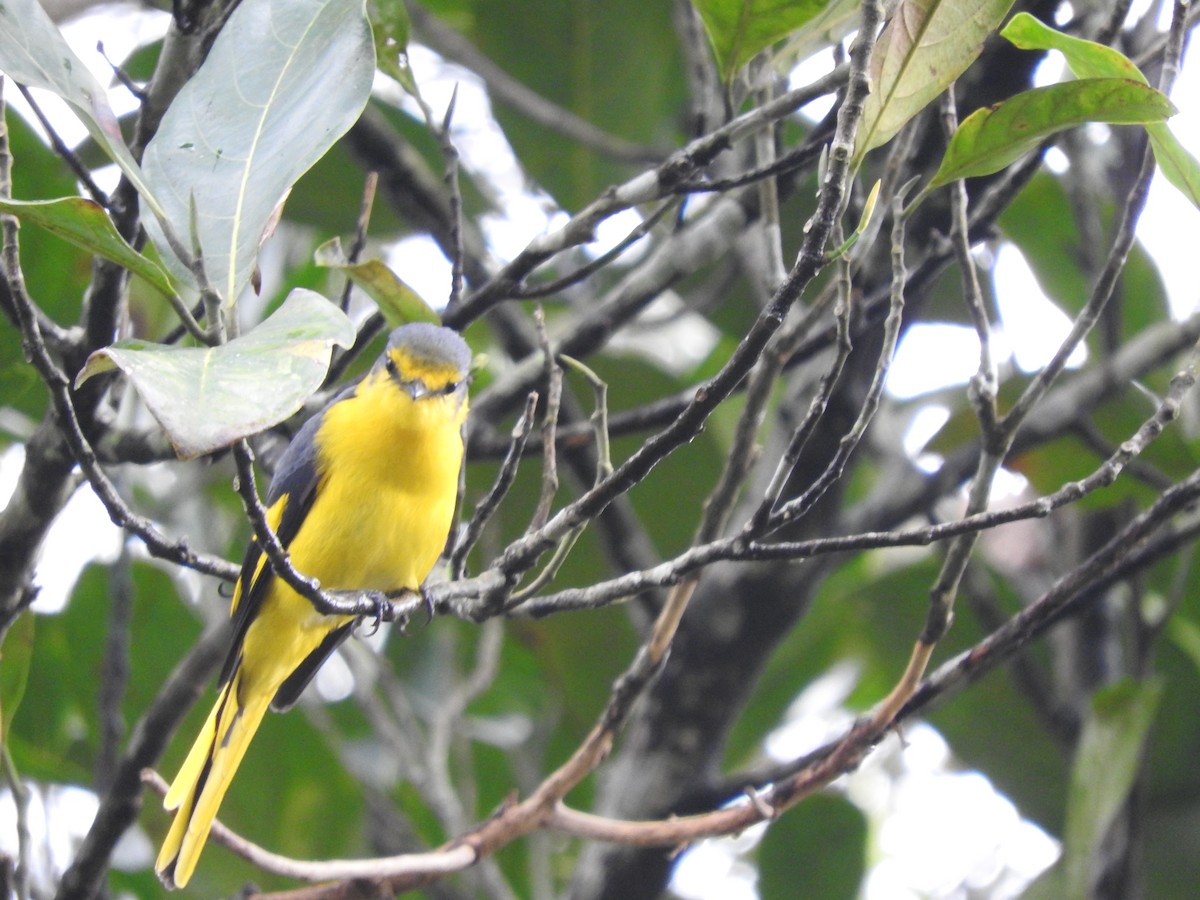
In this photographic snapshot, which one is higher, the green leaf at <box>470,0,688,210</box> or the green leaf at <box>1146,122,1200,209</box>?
the green leaf at <box>470,0,688,210</box>

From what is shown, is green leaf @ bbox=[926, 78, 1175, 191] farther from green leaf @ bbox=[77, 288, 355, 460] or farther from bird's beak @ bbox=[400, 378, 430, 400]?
bird's beak @ bbox=[400, 378, 430, 400]

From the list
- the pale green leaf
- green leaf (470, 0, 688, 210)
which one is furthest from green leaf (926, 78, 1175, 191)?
green leaf (470, 0, 688, 210)

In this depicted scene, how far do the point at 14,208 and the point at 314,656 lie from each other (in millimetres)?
1974

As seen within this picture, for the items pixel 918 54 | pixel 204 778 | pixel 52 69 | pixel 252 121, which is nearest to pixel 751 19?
pixel 918 54

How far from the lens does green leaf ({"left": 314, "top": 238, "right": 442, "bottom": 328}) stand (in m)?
2.22

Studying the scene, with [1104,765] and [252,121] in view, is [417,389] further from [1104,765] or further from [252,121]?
[1104,765]

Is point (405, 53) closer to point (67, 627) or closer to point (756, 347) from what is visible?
point (756, 347)

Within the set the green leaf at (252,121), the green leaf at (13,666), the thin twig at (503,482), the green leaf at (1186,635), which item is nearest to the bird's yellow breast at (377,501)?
the green leaf at (13,666)

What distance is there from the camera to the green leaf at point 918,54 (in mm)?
1763

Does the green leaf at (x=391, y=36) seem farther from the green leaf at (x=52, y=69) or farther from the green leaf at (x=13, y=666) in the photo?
the green leaf at (x=13, y=666)

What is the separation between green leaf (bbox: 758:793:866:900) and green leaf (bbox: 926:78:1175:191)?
7.52 ft

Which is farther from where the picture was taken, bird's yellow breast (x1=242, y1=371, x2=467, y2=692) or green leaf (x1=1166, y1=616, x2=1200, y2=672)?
green leaf (x1=1166, y1=616, x2=1200, y2=672)

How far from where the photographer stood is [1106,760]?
2961mm

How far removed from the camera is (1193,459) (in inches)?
138
